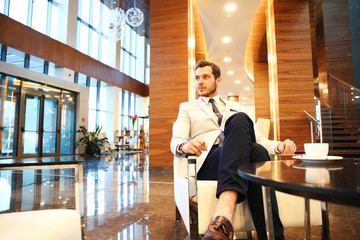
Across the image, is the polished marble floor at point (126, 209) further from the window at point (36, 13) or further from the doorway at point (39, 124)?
the window at point (36, 13)

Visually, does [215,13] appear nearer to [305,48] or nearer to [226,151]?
[305,48]

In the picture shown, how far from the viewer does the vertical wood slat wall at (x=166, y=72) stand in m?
4.95

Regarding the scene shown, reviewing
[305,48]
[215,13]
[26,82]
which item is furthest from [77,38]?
[305,48]

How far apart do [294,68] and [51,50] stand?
25.5 feet

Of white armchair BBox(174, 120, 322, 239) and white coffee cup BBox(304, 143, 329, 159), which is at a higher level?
white coffee cup BBox(304, 143, 329, 159)

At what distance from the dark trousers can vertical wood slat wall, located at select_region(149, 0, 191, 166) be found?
3.74 metres

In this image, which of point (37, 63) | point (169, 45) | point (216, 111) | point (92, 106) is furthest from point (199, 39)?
point (92, 106)

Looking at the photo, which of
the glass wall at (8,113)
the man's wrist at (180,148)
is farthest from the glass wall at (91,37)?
the man's wrist at (180,148)

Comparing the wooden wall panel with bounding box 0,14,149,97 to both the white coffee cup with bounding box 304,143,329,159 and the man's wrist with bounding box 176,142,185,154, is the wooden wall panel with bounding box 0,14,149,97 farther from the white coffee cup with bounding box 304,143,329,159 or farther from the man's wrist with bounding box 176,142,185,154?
the white coffee cup with bounding box 304,143,329,159

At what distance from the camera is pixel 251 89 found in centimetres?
1583

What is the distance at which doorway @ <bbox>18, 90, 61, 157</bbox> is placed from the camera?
7.67 metres

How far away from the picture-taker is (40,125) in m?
8.27

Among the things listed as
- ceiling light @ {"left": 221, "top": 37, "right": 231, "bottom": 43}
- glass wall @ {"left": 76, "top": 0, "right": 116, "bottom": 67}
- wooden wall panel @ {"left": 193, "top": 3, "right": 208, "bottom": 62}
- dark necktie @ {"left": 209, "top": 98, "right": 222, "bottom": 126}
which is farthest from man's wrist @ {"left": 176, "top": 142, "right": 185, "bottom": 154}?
glass wall @ {"left": 76, "top": 0, "right": 116, "bottom": 67}

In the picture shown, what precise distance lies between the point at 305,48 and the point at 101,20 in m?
4.72
